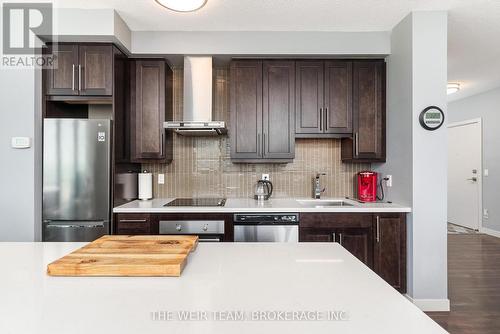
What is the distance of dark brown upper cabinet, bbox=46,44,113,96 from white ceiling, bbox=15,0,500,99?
0.36 meters

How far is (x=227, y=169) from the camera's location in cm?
345

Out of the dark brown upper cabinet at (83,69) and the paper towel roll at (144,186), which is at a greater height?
the dark brown upper cabinet at (83,69)

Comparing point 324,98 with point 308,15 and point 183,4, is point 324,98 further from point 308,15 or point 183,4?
point 183,4

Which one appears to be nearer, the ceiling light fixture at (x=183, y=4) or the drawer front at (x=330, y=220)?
the ceiling light fixture at (x=183, y=4)

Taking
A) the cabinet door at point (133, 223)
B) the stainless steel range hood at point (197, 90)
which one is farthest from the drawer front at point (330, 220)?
the cabinet door at point (133, 223)

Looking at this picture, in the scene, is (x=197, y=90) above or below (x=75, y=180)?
above

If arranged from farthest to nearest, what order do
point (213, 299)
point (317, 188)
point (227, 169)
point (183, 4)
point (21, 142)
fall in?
point (227, 169)
point (317, 188)
point (21, 142)
point (183, 4)
point (213, 299)

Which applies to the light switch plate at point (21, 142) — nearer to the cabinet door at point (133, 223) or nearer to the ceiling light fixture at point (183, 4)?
the cabinet door at point (133, 223)

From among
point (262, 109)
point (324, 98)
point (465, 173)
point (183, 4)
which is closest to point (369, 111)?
point (324, 98)

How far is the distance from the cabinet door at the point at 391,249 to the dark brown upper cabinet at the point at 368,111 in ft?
2.32

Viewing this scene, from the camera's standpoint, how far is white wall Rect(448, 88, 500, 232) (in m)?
5.19

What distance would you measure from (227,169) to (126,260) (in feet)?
7.97

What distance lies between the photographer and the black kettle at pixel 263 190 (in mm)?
3174

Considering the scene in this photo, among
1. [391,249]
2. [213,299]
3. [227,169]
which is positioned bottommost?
[391,249]
